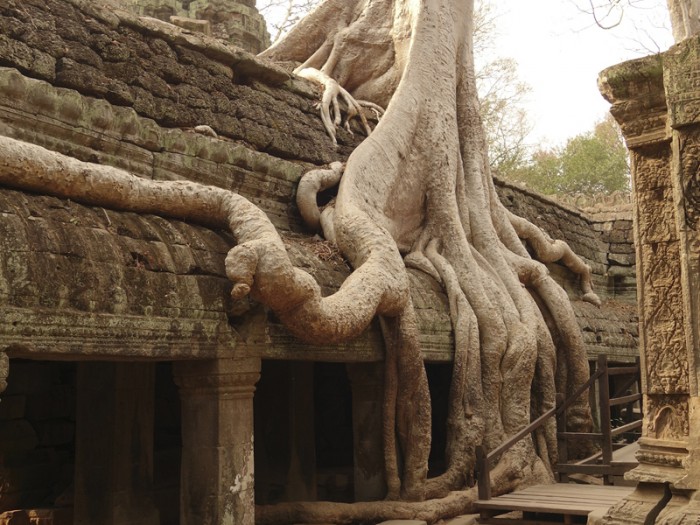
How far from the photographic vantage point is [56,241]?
3500 mm

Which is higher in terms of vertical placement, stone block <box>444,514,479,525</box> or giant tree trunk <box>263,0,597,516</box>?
giant tree trunk <box>263,0,597,516</box>

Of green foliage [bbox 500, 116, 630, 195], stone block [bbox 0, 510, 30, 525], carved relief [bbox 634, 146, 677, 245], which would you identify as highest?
green foliage [bbox 500, 116, 630, 195]

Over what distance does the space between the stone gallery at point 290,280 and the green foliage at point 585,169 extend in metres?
19.3

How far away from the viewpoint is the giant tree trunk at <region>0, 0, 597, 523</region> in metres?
4.32

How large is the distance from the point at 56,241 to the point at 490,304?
12.8 feet

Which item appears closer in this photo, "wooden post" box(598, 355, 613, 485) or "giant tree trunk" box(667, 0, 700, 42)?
"wooden post" box(598, 355, 613, 485)

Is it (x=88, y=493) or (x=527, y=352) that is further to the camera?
(x=527, y=352)

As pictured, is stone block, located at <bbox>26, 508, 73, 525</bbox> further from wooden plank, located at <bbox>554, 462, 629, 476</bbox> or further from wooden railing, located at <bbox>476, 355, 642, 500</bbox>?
wooden plank, located at <bbox>554, 462, 629, 476</bbox>

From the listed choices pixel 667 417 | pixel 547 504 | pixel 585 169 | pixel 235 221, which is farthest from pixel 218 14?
pixel 585 169

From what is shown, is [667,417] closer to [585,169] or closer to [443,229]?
[443,229]

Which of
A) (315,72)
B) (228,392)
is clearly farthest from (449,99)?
(228,392)

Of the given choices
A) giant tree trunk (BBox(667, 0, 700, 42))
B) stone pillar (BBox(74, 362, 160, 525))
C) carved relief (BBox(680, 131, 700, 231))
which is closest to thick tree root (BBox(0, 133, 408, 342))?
stone pillar (BBox(74, 362, 160, 525))

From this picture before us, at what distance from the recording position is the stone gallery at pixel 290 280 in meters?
3.51

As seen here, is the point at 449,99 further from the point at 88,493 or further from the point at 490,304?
the point at 88,493
